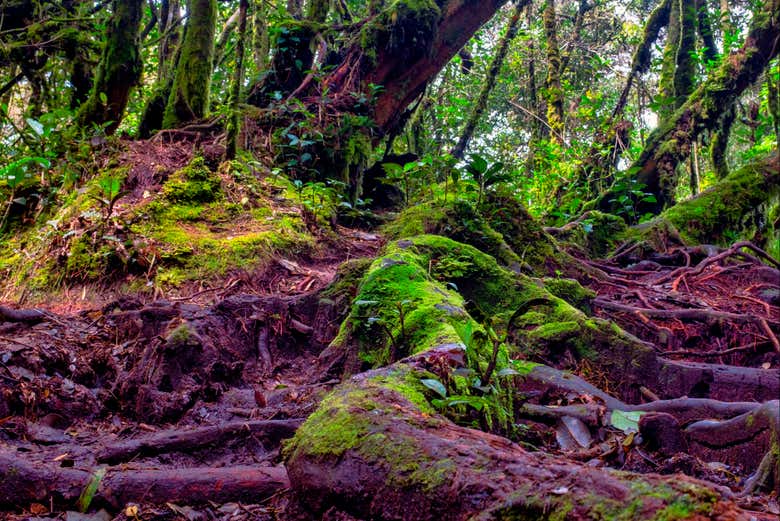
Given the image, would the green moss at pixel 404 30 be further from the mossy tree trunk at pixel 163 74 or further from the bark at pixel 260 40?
the mossy tree trunk at pixel 163 74

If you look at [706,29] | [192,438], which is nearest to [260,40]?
[706,29]

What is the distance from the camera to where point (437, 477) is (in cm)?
146

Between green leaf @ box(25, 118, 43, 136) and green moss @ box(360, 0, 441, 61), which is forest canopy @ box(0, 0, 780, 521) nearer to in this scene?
green moss @ box(360, 0, 441, 61)

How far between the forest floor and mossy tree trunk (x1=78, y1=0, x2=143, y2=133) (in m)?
3.75

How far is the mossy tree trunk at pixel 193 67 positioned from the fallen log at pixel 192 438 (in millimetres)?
6104

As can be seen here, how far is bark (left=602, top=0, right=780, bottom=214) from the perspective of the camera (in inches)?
375

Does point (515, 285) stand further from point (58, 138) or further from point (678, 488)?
point (58, 138)

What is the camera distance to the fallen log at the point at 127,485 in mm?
→ 2186

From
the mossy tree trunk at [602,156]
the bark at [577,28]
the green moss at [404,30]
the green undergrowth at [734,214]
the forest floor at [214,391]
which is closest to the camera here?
the forest floor at [214,391]

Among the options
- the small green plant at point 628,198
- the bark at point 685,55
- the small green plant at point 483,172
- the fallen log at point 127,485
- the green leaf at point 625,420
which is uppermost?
the bark at point 685,55

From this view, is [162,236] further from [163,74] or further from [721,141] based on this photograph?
[721,141]

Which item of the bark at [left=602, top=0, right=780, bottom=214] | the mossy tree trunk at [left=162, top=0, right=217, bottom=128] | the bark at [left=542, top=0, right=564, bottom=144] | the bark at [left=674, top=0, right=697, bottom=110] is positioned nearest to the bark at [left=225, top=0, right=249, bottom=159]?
the mossy tree trunk at [left=162, top=0, right=217, bottom=128]

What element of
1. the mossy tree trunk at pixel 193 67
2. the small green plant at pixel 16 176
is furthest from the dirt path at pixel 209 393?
the mossy tree trunk at pixel 193 67

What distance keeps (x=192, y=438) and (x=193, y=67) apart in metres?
6.45
